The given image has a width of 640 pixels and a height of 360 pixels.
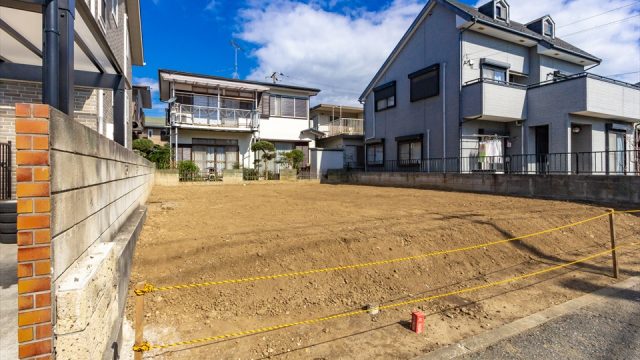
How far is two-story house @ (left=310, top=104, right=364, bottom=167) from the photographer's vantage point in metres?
21.6

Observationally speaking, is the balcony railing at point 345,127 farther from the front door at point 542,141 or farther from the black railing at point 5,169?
the black railing at point 5,169

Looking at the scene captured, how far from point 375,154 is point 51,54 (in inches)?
714

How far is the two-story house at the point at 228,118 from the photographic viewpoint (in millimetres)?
17859

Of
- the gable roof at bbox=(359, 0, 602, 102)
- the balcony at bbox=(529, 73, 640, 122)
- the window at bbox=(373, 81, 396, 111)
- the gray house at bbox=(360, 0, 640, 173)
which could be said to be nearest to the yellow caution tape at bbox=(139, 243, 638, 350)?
the gray house at bbox=(360, 0, 640, 173)

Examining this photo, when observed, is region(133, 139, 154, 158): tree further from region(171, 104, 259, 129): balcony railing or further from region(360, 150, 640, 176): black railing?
region(360, 150, 640, 176): black railing

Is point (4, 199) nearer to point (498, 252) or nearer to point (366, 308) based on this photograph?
point (366, 308)

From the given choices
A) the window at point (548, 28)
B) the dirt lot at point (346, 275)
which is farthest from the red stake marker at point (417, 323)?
the window at point (548, 28)

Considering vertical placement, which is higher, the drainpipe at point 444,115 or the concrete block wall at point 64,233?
the drainpipe at point 444,115

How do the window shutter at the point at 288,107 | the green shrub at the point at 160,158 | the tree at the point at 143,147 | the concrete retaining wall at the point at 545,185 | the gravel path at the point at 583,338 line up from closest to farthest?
1. the gravel path at the point at 583,338
2. the concrete retaining wall at the point at 545,185
3. the green shrub at the point at 160,158
4. the tree at the point at 143,147
5. the window shutter at the point at 288,107

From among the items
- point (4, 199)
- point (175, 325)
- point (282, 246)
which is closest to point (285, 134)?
point (4, 199)

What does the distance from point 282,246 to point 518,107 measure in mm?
13138

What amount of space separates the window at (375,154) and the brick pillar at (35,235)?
17767 millimetres

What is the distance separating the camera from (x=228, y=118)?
19312 mm

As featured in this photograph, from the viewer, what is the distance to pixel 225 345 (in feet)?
8.85
